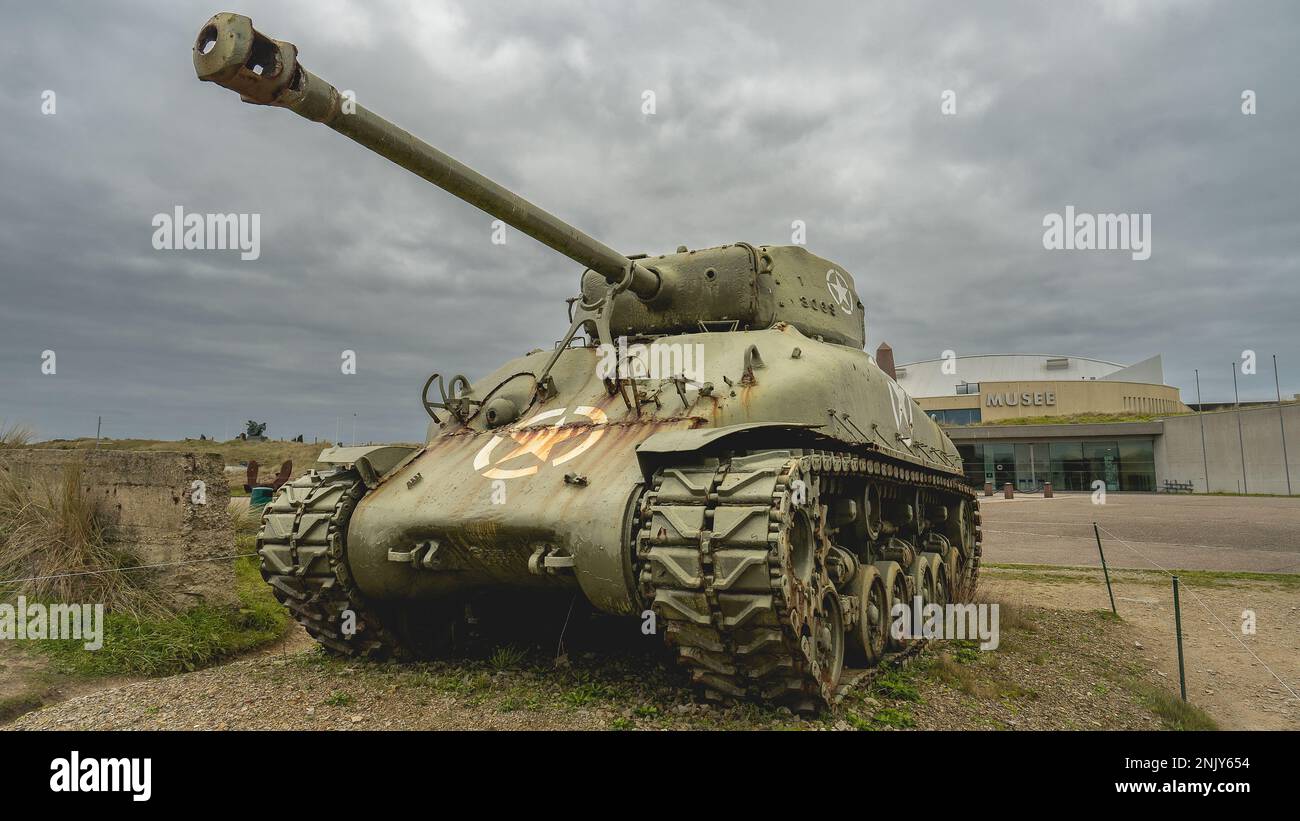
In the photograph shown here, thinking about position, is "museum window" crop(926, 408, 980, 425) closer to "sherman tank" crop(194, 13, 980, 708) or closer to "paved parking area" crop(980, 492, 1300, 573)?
"paved parking area" crop(980, 492, 1300, 573)

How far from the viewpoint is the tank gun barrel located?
14.1ft

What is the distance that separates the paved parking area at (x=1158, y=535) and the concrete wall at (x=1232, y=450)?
4.66 meters

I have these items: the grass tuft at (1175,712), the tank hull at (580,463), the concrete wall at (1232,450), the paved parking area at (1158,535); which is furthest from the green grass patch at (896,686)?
the concrete wall at (1232,450)

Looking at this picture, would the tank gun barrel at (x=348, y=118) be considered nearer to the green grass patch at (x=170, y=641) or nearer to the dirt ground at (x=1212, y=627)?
the green grass patch at (x=170, y=641)

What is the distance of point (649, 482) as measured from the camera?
566 centimetres

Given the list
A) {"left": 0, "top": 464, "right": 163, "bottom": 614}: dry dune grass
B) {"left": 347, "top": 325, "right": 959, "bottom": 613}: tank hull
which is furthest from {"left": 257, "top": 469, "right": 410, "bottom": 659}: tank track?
{"left": 0, "top": 464, "right": 163, "bottom": 614}: dry dune grass

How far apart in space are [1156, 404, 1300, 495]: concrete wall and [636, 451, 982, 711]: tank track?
1353 inches

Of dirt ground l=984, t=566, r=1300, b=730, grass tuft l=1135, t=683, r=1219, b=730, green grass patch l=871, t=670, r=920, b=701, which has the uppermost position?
green grass patch l=871, t=670, r=920, b=701

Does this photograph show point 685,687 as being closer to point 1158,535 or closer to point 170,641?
point 170,641

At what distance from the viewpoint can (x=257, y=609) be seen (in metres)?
9.52

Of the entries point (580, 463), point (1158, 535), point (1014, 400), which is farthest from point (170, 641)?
point (1014, 400)

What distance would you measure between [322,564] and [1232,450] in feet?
126

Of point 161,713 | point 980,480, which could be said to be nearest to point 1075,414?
point 980,480

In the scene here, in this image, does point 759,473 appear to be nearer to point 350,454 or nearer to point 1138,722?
point 1138,722
